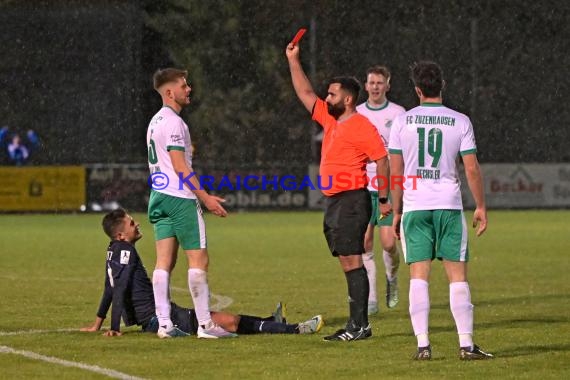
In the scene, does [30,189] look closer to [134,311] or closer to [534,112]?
[534,112]

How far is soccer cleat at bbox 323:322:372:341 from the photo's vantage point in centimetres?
1073

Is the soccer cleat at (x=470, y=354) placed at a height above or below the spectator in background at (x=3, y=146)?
below

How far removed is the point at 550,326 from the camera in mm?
11750

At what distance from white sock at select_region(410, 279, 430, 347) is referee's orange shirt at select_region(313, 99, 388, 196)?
5.05ft

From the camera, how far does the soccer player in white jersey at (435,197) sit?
9492 mm

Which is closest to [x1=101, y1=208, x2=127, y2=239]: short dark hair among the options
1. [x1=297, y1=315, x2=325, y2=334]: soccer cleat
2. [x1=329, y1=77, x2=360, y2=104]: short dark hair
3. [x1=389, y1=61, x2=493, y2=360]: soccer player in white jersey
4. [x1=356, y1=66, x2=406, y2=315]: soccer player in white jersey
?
[x1=297, y1=315, x2=325, y2=334]: soccer cleat

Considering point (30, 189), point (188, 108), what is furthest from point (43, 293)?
point (188, 108)

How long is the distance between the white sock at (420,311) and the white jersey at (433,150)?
21.8 inches

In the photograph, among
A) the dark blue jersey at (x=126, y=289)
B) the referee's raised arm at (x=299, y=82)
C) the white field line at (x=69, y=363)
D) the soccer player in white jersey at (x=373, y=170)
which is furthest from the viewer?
the soccer player in white jersey at (x=373, y=170)

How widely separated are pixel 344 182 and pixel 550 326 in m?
2.32

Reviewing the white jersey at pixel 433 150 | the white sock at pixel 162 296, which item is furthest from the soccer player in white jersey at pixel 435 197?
the white sock at pixel 162 296

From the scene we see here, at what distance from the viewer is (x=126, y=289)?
1106 cm

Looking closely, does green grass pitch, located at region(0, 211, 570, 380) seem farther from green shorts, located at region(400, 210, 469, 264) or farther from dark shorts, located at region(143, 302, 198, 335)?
green shorts, located at region(400, 210, 469, 264)

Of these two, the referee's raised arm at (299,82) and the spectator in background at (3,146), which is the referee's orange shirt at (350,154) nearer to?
the referee's raised arm at (299,82)
